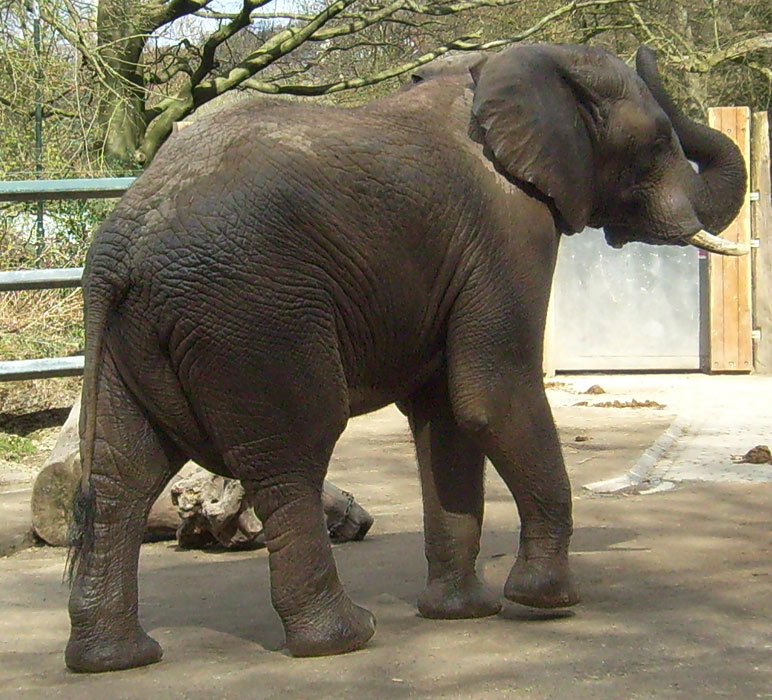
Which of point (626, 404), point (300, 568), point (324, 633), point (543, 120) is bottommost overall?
point (626, 404)

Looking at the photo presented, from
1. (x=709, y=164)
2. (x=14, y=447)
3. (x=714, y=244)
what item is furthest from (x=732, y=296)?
(x=714, y=244)

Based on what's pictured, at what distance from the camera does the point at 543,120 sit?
17.8ft

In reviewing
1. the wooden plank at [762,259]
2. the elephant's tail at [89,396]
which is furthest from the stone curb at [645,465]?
the elephant's tail at [89,396]

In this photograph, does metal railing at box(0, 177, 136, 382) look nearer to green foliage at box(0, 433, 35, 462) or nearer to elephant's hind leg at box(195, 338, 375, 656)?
green foliage at box(0, 433, 35, 462)

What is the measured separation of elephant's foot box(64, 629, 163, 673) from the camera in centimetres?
482

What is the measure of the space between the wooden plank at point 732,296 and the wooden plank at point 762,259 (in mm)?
159

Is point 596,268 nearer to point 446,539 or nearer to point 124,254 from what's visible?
point 446,539

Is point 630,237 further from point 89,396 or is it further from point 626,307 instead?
point 626,307

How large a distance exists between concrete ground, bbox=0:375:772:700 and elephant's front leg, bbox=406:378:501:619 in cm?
19

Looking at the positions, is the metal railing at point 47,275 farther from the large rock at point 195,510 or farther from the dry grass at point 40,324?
the large rock at point 195,510

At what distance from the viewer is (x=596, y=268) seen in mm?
16094

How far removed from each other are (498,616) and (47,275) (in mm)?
5519

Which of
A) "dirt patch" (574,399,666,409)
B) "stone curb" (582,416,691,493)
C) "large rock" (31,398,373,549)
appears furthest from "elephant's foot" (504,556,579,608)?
"dirt patch" (574,399,666,409)

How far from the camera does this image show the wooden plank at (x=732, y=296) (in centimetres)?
1519
